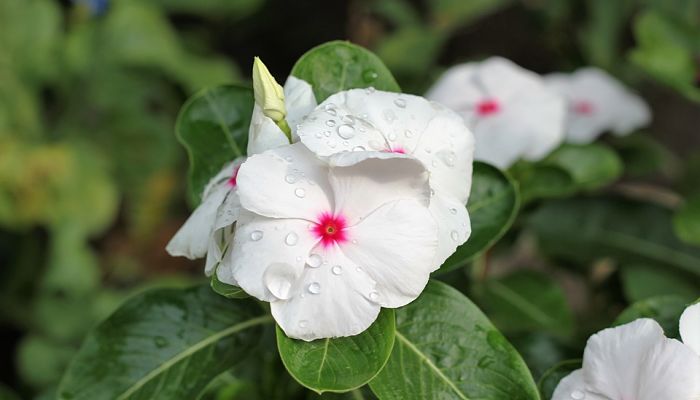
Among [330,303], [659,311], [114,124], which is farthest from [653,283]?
[114,124]

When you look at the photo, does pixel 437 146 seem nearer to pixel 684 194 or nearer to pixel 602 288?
pixel 602 288

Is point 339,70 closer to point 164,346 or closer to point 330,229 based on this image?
point 330,229

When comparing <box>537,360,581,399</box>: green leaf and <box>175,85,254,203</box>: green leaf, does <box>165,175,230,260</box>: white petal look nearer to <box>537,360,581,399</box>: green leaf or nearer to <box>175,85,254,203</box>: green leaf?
<box>175,85,254,203</box>: green leaf

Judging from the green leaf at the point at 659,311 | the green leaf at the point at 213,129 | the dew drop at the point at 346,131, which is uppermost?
the dew drop at the point at 346,131

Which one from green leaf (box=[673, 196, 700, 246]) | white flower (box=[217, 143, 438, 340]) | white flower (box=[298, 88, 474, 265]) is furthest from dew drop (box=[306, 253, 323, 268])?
green leaf (box=[673, 196, 700, 246])

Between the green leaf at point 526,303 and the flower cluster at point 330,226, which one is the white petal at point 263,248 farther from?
the green leaf at point 526,303

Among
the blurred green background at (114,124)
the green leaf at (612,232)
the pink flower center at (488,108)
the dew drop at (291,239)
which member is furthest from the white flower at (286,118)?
the blurred green background at (114,124)
